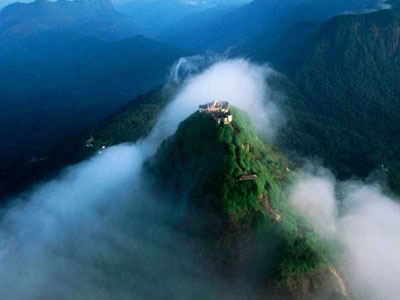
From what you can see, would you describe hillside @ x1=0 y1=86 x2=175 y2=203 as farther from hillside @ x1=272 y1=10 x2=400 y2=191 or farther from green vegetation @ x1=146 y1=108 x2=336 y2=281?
green vegetation @ x1=146 y1=108 x2=336 y2=281

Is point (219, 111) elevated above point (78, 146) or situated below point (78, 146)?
above

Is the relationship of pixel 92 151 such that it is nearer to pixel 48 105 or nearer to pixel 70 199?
pixel 70 199

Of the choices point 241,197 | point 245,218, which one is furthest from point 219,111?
point 245,218

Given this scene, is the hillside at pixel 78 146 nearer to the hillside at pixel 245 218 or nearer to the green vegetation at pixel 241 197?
the green vegetation at pixel 241 197

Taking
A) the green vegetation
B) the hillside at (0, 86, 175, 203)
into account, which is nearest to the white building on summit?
the green vegetation

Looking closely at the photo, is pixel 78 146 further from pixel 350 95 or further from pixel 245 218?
pixel 350 95

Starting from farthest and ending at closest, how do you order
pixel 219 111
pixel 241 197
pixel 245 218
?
pixel 219 111
pixel 241 197
pixel 245 218
